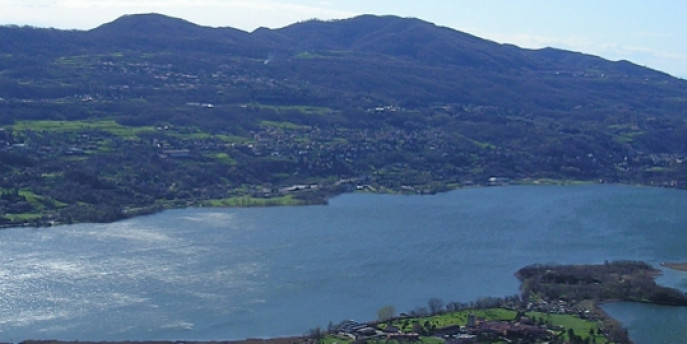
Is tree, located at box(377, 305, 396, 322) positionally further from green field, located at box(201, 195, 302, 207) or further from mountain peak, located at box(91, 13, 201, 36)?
mountain peak, located at box(91, 13, 201, 36)

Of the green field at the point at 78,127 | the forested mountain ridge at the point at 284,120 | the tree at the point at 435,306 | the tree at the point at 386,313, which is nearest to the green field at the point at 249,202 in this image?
the forested mountain ridge at the point at 284,120

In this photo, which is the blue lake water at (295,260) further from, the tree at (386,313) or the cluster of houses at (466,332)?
the cluster of houses at (466,332)

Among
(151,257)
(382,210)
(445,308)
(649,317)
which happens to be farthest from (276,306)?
(382,210)

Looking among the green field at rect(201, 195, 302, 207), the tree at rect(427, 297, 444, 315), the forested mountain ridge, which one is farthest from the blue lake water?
the forested mountain ridge

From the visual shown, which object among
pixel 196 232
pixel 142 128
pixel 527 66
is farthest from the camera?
pixel 527 66

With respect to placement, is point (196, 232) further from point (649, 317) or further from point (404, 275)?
point (649, 317)

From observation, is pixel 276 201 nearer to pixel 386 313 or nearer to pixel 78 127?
pixel 78 127
